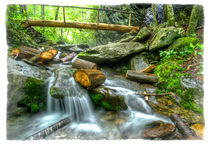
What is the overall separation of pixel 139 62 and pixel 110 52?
6.44 feet

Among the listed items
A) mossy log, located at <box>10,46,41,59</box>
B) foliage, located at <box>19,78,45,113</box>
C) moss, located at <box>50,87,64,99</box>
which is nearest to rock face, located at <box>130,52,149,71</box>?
moss, located at <box>50,87,64,99</box>

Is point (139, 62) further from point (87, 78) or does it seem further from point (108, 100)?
point (87, 78)

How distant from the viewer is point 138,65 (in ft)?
20.2

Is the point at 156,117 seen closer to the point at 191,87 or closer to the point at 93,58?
the point at 191,87

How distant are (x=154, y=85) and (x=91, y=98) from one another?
10.3 feet

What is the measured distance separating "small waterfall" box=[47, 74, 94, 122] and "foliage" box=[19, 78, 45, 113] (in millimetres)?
232

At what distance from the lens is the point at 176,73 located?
13.4 ft

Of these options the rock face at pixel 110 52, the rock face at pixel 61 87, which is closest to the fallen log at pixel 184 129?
→ the rock face at pixel 61 87

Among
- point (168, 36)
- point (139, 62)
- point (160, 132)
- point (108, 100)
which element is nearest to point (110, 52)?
point (139, 62)

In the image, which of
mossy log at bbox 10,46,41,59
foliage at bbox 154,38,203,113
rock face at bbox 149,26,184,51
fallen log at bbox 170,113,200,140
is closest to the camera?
fallen log at bbox 170,113,200,140

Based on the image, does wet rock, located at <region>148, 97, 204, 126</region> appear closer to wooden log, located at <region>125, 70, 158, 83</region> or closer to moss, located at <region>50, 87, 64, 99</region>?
wooden log, located at <region>125, 70, 158, 83</region>

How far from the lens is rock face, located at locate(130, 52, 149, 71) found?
6019mm

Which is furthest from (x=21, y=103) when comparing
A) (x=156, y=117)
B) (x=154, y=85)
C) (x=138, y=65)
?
(x=138, y=65)

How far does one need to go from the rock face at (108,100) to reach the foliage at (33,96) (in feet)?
5.25
